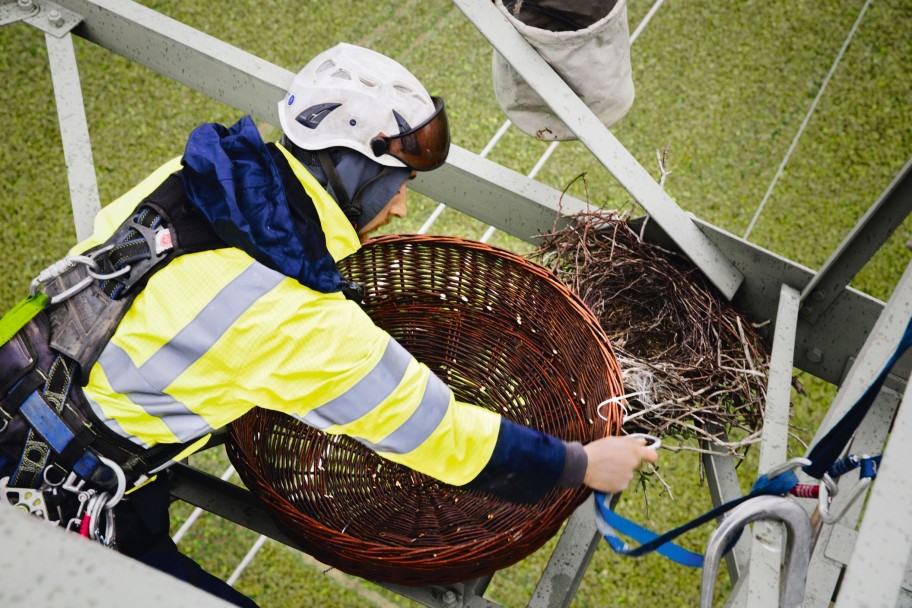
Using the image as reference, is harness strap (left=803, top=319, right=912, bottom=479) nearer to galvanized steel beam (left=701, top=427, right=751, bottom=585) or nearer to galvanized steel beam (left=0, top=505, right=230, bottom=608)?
galvanized steel beam (left=701, top=427, right=751, bottom=585)

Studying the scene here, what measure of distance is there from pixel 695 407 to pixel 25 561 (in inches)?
75.9

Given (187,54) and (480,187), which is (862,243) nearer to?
(480,187)

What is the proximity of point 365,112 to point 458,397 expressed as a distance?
1.30 meters

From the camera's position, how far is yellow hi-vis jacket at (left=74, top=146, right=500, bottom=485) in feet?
5.41

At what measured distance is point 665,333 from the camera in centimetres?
273

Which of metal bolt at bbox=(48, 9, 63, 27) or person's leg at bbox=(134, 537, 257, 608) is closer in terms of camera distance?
person's leg at bbox=(134, 537, 257, 608)

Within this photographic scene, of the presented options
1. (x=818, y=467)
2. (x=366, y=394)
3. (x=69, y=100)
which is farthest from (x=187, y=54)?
(x=818, y=467)

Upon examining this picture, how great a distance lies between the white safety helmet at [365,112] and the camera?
1.85 m

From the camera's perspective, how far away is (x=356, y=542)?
2023 mm

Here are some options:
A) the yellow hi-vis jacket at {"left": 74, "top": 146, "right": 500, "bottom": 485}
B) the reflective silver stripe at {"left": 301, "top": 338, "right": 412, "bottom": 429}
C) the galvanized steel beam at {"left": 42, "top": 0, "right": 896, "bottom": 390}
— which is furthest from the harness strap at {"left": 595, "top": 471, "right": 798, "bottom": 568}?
the galvanized steel beam at {"left": 42, "top": 0, "right": 896, "bottom": 390}

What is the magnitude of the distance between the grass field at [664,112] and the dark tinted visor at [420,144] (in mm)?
2014

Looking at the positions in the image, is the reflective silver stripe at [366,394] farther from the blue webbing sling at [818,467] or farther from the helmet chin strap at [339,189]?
the blue webbing sling at [818,467]

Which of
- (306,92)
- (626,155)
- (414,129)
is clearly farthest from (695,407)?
(306,92)

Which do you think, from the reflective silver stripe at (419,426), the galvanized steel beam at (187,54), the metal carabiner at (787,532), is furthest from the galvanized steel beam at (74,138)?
the metal carabiner at (787,532)
